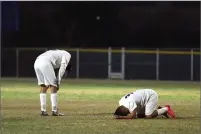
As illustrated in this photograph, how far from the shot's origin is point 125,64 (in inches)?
1591

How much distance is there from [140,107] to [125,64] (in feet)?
89.1

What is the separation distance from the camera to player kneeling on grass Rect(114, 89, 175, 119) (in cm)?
1294

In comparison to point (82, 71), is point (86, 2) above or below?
above

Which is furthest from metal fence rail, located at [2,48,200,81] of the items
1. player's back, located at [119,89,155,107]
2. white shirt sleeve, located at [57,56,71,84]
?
player's back, located at [119,89,155,107]

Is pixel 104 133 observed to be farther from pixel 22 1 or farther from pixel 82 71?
pixel 22 1

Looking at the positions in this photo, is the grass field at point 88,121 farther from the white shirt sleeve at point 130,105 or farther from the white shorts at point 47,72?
the white shorts at point 47,72

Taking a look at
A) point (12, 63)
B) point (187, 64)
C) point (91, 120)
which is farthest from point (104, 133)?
point (12, 63)

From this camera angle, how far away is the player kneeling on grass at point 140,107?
12.9m

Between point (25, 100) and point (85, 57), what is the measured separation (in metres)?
22.3

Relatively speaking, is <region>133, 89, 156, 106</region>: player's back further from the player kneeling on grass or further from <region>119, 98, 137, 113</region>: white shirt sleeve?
<region>119, 98, 137, 113</region>: white shirt sleeve

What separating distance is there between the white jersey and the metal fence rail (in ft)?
85.7

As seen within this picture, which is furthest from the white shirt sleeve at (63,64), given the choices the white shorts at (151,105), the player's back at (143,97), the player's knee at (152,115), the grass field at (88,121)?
the player's knee at (152,115)

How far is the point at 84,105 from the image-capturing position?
1744cm

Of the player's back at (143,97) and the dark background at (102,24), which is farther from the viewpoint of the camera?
the dark background at (102,24)
